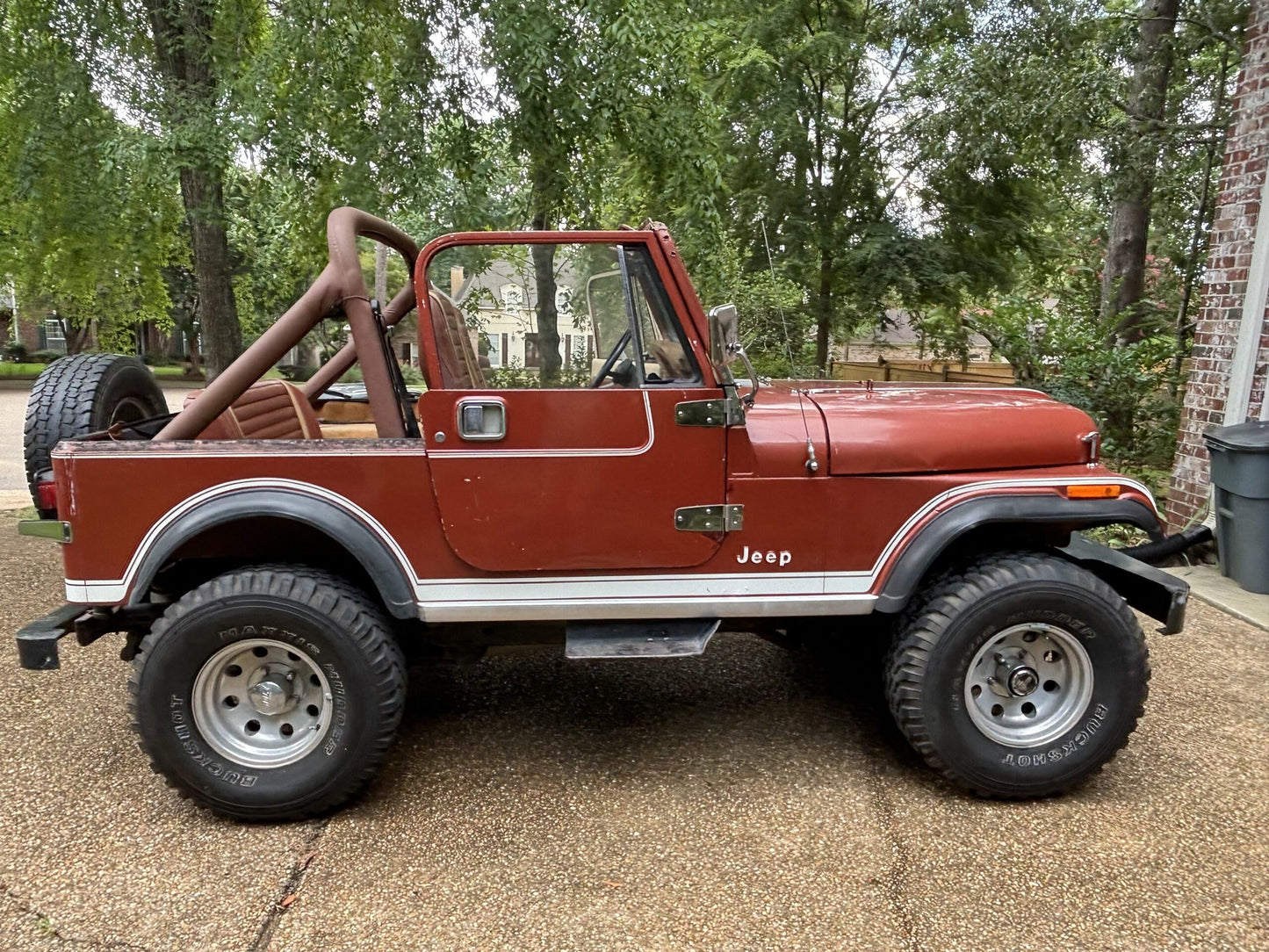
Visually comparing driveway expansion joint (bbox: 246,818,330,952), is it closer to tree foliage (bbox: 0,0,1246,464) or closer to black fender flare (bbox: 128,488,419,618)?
black fender flare (bbox: 128,488,419,618)

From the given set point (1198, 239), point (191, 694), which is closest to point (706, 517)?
point (191, 694)

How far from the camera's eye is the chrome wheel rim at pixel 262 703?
2920 millimetres

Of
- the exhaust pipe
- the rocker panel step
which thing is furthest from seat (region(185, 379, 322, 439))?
the exhaust pipe

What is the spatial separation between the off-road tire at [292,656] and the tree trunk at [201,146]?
4.20 m

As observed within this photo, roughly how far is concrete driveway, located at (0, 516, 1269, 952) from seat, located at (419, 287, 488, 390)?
4.95ft

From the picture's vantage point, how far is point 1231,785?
3219 mm

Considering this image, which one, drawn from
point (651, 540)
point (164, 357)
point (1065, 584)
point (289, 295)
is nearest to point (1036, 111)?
point (1065, 584)

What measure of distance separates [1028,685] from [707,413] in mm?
1551

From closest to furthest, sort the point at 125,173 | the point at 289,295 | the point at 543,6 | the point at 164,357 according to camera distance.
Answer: the point at 543,6 → the point at 125,173 → the point at 289,295 → the point at 164,357

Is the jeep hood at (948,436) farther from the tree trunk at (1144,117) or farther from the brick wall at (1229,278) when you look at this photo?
the tree trunk at (1144,117)

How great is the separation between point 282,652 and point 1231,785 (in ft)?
11.6

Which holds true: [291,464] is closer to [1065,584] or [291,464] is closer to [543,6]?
[1065,584]

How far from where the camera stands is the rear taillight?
128 inches

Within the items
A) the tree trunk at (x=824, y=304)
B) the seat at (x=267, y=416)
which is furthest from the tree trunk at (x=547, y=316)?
the tree trunk at (x=824, y=304)
